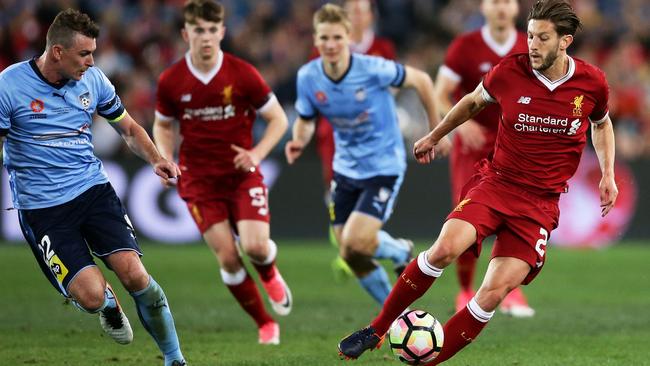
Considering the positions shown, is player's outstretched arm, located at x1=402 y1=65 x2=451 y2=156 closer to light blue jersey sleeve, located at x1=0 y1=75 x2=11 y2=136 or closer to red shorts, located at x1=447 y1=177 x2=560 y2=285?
red shorts, located at x1=447 y1=177 x2=560 y2=285

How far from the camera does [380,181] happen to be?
9.62 m

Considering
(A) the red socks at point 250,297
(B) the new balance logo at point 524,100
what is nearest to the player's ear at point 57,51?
(A) the red socks at point 250,297

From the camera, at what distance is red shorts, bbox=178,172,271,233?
9.15m

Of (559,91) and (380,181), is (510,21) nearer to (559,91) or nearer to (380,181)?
(380,181)

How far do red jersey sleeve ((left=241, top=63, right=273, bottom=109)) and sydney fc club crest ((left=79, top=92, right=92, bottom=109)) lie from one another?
2.18m

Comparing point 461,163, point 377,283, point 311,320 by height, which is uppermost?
point 461,163

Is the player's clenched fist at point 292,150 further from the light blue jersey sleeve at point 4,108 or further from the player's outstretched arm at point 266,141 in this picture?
the light blue jersey sleeve at point 4,108

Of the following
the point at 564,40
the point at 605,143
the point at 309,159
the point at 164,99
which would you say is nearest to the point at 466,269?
the point at 164,99

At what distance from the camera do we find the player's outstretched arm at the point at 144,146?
7273 mm

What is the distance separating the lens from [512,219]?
7.08 metres

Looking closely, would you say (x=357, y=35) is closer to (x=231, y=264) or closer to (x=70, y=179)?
(x=231, y=264)

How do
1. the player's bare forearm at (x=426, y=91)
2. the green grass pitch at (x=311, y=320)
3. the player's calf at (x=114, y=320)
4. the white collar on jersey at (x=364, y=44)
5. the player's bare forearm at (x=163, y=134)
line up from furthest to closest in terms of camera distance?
the white collar on jersey at (x=364, y=44), the player's bare forearm at (x=426, y=91), the player's bare forearm at (x=163, y=134), the green grass pitch at (x=311, y=320), the player's calf at (x=114, y=320)

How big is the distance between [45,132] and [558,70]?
3325 mm

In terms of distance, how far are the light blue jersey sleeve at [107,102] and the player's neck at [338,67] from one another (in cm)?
268
